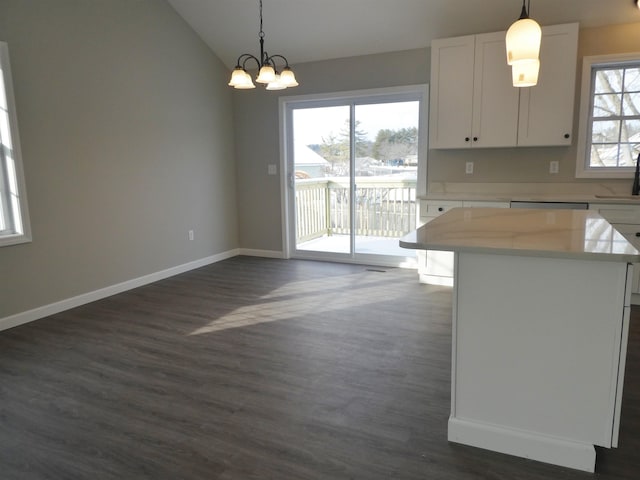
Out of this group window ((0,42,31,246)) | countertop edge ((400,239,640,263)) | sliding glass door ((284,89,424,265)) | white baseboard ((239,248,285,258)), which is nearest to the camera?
countertop edge ((400,239,640,263))

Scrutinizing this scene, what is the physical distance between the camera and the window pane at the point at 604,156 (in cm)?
425

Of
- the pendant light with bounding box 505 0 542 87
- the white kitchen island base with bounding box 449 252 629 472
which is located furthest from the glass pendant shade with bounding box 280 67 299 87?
the white kitchen island base with bounding box 449 252 629 472

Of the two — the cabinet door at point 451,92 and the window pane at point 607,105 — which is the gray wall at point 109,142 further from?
the window pane at point 607,105

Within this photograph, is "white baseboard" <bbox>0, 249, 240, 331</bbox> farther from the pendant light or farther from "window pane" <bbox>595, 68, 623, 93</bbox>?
"window pane" <bbox>595, 68, 623, 93</bbox>

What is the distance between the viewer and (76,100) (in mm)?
3834

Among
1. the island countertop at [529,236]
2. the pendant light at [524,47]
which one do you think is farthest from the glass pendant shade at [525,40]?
the island countertop at [529,236]

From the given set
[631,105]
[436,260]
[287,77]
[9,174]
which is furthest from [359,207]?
[9,174]

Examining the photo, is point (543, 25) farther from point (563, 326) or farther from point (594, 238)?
point (563, 326)

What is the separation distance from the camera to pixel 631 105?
13.6 ft

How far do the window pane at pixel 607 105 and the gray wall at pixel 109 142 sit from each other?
13.6 feet

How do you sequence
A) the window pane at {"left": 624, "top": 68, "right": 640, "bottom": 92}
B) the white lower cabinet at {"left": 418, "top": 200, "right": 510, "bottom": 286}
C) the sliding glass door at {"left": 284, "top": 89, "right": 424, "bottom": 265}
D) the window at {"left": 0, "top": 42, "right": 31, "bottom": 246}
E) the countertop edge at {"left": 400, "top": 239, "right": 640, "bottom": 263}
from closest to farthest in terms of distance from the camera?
1. the countertop edge at {"left": 400, "top": 239, "right": 640, "bottom": 263}
2. the window at {"left": 0, "top": 42, "right": 31, "bottom": 246}
3. the window pane at {"left": 624, "top": 68, "right": 640, "bottom": 92}
4. the white lower cabinet at {"left": 418, "top": 200, "right": 510, "bottom": 286}
5. the sliding glass door at {"left": 284, "top": 89, "right": 424, "bottom": 265}

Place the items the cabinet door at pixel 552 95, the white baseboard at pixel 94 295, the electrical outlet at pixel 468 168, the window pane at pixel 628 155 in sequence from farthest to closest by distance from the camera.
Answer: the electrical outlet at pixel 468 168 < the window pane at pixel 628 155 < the cabinet door at pixel 552 95 < the white baseboard at pixel 94 295

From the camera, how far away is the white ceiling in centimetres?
397

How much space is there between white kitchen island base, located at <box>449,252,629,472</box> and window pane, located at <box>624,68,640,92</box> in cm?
340
